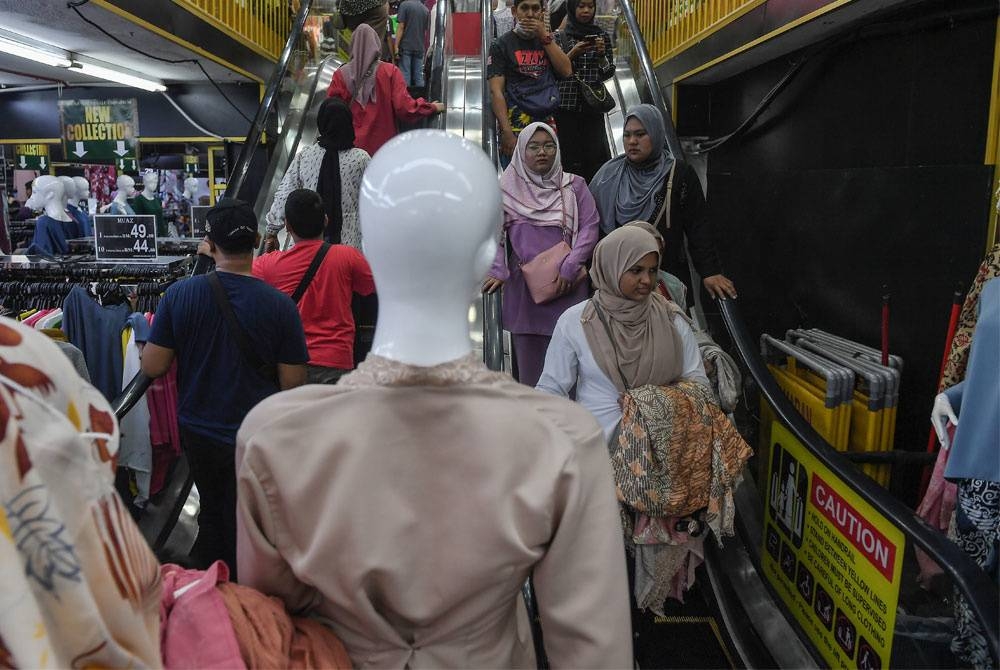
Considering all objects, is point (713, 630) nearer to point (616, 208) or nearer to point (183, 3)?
point (616, 208)

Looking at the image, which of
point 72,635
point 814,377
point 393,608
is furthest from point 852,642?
point 72,635

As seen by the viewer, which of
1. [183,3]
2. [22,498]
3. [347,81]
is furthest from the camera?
[183,3]

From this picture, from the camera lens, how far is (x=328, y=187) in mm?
4320

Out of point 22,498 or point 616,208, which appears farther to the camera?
point 616,208

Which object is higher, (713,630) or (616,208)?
(616,208)

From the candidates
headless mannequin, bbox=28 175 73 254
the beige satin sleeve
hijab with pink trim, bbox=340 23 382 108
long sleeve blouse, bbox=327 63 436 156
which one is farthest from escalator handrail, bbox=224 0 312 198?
the beige satin sleeve

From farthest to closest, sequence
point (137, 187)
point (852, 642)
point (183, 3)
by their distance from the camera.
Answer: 1. point (137, 187)
2. point (183, 3)
3. point (852, 642)

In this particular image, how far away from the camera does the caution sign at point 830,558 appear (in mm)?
2279

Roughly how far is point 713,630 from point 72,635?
3126 millimetres

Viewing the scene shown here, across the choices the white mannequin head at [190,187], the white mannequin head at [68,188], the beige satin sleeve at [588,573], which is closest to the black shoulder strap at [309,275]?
the beige satin sleeve at [588,573]

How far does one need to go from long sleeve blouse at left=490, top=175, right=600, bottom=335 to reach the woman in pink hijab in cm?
205

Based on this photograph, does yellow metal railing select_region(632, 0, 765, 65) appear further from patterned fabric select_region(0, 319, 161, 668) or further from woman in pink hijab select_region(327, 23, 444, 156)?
patterned fabric select_region(0, 319, 161, 668)

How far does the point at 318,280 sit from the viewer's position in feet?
10.5

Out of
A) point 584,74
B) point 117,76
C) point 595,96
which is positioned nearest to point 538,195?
point 595,96
